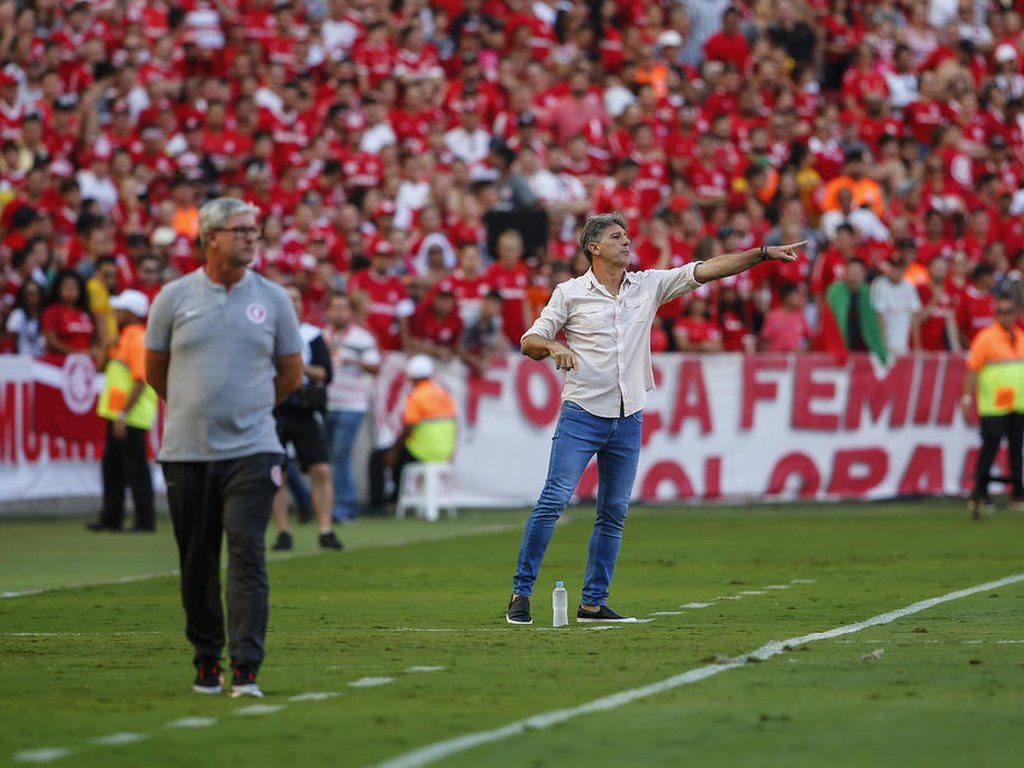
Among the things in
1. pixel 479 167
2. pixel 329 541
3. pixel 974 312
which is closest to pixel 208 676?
pixel 329 541

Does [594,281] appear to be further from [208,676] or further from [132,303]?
[132,303]

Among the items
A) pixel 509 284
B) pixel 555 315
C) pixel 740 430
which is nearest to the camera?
pixel 555 315

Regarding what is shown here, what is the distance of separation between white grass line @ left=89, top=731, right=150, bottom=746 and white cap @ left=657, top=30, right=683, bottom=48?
2513cm

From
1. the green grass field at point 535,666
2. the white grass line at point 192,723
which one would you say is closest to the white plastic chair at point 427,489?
the green grass field at point 535,666

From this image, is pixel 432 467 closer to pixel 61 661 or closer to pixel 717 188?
pixel 717 188

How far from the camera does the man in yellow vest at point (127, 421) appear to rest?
2100 centimetres

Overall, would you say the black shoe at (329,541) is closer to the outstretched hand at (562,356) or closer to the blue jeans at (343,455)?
the blue jeans at (343,455)

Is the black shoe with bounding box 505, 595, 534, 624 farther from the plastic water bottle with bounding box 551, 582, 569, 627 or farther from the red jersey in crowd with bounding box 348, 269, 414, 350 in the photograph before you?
the red jersey in crowd with bounding box 348, 269, 414, 350

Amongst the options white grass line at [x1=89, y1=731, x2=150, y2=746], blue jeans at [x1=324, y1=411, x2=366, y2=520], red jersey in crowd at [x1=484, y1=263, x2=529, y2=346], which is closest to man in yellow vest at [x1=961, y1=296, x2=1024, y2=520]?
red jersey in crowd at [x1=484, y1=263, x2=529, y2=346]

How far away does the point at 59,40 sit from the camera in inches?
1049

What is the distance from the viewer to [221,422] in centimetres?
900

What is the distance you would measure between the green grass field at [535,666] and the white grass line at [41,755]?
0.02m

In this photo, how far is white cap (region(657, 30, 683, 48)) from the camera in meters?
31.9

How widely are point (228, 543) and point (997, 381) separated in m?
15.0
